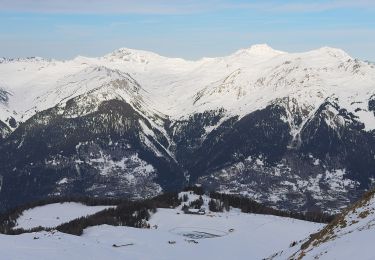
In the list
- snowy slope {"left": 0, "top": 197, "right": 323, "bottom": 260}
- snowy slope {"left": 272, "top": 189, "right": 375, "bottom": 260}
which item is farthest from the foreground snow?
snowy slope {"left": 272, "top": 189, "right": 375, "bottom": 260}

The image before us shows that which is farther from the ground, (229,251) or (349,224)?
(349,224)

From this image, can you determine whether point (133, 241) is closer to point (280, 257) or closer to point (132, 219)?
point (132, 219)

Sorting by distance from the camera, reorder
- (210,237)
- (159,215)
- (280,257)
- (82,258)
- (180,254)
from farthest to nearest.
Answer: (159,215) → (210,237) → (180,254) → (82,258) → (280,257)

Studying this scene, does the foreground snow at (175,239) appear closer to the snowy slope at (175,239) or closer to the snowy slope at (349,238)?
the snowy slope at (175,239)

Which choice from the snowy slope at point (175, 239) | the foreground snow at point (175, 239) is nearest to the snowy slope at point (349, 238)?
the snowy slope at point (175, 239)

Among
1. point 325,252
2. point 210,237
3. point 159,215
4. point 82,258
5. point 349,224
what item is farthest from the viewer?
point 159,215

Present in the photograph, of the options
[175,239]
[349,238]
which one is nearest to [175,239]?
[175,239]

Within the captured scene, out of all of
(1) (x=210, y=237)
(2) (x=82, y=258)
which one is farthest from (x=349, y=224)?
(1) (x=210, y=237)

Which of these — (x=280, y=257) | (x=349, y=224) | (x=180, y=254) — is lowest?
(x=180, y=254)
